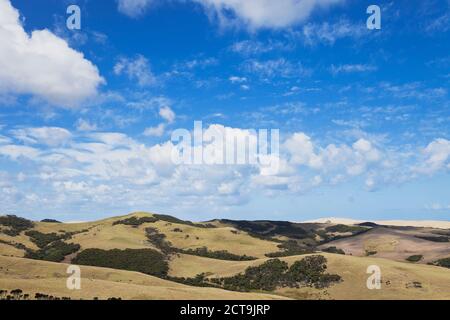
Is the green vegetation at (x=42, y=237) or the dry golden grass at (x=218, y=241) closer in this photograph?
the dry golden grass at (x=218, y=241)

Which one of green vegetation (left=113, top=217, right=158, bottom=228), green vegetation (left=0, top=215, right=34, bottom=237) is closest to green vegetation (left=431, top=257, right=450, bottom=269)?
green vegetation (left=113, top=217, right=158, bottom=228)

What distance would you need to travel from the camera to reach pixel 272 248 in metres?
132

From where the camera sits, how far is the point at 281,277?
86.0 m

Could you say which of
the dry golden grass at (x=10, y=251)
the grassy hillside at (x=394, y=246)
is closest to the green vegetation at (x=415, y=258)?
the grassy hillside at (x=394, y=246)

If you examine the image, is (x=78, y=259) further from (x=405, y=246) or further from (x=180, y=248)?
(x=405, y=246)

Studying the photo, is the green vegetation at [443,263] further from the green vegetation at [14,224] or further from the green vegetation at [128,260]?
the green vegetation at [14,224]

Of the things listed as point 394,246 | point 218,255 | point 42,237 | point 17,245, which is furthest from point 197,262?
point 394,246

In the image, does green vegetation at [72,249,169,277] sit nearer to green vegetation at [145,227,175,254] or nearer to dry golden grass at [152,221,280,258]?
green vegetation at [145,227,175,254]

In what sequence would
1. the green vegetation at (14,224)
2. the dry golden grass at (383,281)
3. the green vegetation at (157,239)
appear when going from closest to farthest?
1. the dry golden grass at (383,281)
2. the green vegetation at (157,239)
3. the green vegetation at (14,224)

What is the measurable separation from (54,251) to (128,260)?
23.7 meters

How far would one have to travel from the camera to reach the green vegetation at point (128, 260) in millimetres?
99938

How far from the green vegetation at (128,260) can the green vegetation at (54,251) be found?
472cm
